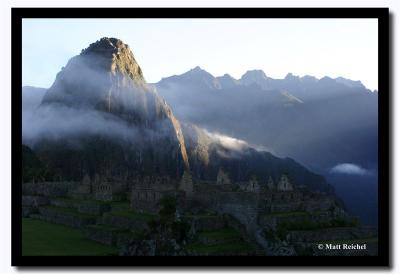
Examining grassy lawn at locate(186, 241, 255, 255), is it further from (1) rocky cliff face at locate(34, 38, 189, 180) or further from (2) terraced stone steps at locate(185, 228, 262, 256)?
(1) rocky cliff face at locate(34, 38, 189, 180)

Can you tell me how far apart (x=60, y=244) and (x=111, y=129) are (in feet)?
227

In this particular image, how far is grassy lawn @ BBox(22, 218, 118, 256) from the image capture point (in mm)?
19594

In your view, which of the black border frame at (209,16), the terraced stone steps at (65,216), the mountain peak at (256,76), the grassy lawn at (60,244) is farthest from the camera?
the terraced stone steps at (65,216)

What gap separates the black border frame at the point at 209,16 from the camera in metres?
17.8

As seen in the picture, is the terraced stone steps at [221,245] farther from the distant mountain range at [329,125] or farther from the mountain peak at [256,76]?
the mountain peak at [256,76]

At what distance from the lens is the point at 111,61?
90.9 m

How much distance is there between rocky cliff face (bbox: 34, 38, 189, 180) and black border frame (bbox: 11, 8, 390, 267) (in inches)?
2049

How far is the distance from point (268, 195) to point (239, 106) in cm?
2614

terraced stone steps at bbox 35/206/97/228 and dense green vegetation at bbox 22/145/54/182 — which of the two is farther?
dense green vegetation at bbox 22/145/54/182

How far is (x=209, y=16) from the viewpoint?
1866cm

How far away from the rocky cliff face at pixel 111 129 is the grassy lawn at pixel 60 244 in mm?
43637

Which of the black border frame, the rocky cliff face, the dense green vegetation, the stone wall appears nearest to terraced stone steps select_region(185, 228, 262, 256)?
the black border frame

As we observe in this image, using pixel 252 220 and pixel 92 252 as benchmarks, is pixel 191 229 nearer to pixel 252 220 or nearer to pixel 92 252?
pixel 252 220

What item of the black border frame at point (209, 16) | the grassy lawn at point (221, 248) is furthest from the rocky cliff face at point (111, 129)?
the black border frame at point (209, 16)
